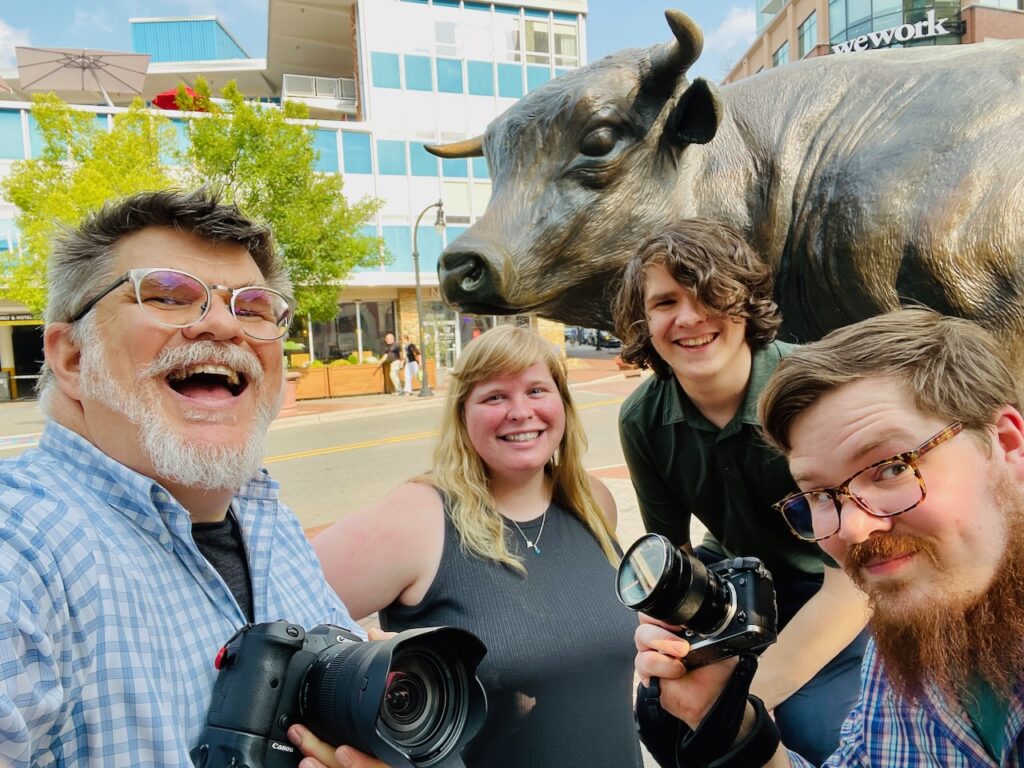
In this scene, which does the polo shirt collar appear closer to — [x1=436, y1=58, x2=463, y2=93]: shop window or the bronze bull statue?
the bronze bull statue

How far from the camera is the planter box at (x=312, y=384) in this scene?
65.1ft

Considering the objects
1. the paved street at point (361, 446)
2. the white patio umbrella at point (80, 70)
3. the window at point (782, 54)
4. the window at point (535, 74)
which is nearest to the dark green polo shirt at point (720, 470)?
the paved street at point (361, 446)

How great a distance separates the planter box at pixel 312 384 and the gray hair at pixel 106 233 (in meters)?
18.7

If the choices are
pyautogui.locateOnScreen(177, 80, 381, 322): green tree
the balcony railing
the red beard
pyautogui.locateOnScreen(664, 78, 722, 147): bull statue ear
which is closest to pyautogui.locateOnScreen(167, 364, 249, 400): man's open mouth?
the red beard

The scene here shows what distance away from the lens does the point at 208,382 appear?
1660mm

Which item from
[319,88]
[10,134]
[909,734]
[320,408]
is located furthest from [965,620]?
[319,88]

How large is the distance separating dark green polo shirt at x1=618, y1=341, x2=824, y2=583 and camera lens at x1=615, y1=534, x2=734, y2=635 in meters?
0.61

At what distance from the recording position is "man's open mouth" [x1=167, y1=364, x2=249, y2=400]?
1.57 metres

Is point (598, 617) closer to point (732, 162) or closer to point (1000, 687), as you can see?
point (1000, 687)

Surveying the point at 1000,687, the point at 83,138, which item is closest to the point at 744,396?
the point at 1000,687

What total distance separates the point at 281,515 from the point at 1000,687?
1.52m

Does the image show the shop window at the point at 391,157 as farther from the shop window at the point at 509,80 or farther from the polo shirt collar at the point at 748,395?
the polo shirt collar at the point at 748,395

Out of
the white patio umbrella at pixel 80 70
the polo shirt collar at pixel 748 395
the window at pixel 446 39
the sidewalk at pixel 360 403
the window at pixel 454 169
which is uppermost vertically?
the white patio umbrella at pixel 80 70

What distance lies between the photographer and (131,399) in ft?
4.84
